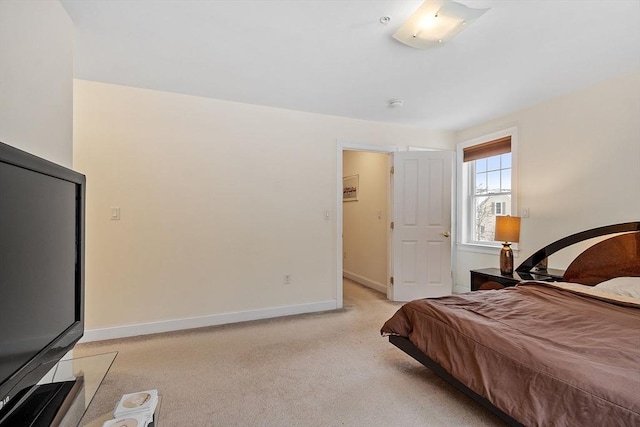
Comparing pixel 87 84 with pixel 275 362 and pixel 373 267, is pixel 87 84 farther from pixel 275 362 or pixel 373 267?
pixel 373 267

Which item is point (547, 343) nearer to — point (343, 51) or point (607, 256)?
point (607, 256)

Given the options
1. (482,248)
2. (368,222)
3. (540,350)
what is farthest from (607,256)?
(368,222)

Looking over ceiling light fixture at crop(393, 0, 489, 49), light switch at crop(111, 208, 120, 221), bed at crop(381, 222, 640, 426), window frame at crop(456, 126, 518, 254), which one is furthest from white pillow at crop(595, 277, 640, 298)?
light switch at crop(111, 208, 120, 221)

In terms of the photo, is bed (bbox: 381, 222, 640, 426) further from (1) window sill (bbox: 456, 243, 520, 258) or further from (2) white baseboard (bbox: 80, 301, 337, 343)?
(2) white baseboard (bbox: 80, 301, 337, 343)

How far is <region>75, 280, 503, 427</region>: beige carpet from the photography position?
1.74 metres

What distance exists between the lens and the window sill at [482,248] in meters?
3.61

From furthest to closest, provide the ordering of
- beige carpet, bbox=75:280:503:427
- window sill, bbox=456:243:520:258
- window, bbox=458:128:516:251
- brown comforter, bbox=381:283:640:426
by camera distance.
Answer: window, bbox=458:128:516:251
window sill, bbox=456:243:520:258
beige carpet, bbox=75:280:503:427
brown comforter, bbox=381:283:640:426

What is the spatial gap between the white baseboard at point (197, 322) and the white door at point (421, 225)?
110 centimetres

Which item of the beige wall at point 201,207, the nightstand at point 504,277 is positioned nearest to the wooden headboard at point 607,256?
the nightstand at point 504,277

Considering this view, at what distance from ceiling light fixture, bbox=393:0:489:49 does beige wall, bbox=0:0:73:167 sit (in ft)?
6.60

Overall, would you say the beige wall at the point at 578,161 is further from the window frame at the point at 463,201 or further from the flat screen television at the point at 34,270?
the flat screen television at the point at 34,270

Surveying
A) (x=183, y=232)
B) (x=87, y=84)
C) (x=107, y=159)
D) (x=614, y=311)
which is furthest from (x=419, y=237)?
(x=87, y=84)

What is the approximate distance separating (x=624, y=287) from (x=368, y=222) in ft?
10.1

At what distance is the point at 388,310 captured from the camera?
146 inches
